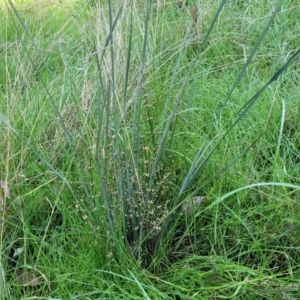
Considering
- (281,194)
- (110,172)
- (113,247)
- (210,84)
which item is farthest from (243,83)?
(113,247)

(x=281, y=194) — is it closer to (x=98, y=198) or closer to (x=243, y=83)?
(x=98, y=198)

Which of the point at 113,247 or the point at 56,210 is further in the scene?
the point at 56,210

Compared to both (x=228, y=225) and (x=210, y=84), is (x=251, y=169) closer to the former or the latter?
(x=228, y=225)

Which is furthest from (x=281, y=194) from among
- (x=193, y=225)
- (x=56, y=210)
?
(x=56, y=210)

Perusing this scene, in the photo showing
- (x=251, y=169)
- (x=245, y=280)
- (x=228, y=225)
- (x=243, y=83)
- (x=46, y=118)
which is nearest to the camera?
(x=245, y=280)

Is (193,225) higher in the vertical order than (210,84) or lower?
lower

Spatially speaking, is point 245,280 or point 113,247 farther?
point 113,247

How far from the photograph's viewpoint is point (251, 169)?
4.77 ft

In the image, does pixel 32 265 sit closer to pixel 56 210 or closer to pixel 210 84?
pixel 56 210

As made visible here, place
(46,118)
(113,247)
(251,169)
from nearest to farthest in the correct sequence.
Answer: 1. (113,247)
2. (251,169)
3. (46,118)

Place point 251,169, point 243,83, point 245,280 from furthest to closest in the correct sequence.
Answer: point 243,83 < point 251,169 < point 245,280

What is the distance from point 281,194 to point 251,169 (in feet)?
0.49

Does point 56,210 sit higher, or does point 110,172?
point 110,172

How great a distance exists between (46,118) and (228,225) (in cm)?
79
